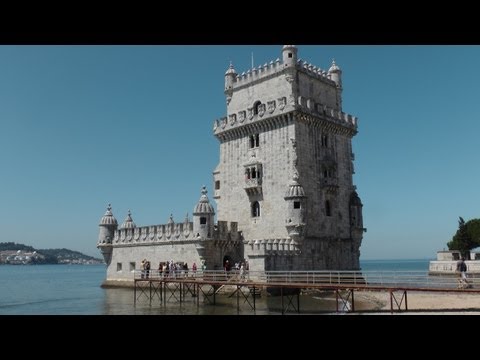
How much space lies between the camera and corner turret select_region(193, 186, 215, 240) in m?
37.4

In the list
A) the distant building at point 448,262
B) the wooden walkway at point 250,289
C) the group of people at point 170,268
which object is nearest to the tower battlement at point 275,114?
the group of people at point 170,268

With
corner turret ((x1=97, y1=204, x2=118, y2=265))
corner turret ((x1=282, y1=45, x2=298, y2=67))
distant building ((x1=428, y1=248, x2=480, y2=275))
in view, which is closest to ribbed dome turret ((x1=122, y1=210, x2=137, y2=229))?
corner turret ((x1=97, y1=204, x2=118, y2=265))

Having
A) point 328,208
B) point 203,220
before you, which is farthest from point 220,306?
point 328,208

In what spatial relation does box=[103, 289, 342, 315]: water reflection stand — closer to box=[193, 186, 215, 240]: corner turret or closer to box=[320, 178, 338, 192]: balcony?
box=[193, 186, 215, 240]: corner turret

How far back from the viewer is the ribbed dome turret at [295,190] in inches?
1416

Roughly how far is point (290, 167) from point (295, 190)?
225 centimetres

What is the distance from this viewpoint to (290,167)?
37375 mm

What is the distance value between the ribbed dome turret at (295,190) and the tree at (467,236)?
44232mm

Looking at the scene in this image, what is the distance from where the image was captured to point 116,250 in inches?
1844

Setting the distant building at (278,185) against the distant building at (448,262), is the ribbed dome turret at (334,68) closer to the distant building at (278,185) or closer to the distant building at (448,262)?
the distant building at (278,185)
